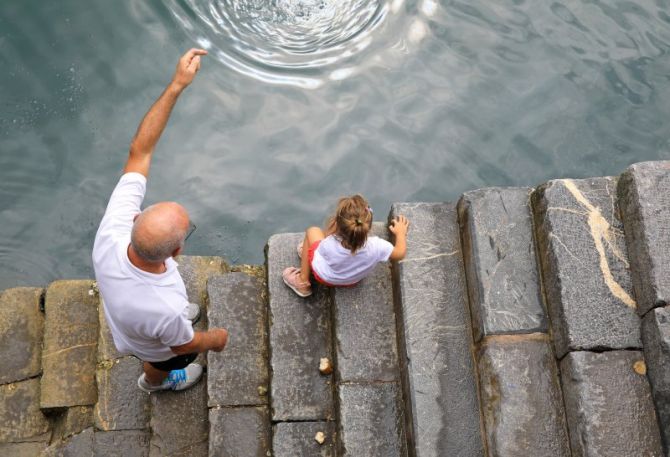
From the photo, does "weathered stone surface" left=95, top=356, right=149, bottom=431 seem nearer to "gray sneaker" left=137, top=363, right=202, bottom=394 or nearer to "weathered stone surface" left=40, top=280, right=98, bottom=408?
"gray sneaker" left=137, top=363, right=202, bottom=394

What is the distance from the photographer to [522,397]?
402cm

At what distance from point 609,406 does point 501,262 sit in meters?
1.03

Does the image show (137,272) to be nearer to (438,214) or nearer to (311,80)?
(438,214)

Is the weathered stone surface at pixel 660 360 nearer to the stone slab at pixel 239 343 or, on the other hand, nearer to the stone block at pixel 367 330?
the stone block at pixel 367 330

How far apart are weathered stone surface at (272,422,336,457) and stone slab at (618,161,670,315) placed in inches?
81.2

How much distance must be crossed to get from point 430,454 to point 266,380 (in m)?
1.27

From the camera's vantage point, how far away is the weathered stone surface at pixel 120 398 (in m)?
4.82

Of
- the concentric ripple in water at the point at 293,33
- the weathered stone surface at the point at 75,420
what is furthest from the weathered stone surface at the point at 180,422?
the concentric ripple in water at the point at 293,33

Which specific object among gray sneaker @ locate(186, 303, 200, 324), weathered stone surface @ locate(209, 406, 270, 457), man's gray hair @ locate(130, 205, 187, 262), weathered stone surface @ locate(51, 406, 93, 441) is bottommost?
weathered stone surface @ locate(51, 406, 93, 441)

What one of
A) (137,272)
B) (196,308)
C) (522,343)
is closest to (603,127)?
(522,343)

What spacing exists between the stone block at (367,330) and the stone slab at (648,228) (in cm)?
153

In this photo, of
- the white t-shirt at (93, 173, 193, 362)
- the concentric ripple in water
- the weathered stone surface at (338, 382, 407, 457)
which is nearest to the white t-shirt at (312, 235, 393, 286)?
the weathered stone surface at (338, 382, 407, 457)

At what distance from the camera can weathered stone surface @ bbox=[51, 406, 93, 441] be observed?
508 cm

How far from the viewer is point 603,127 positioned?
6.52m
